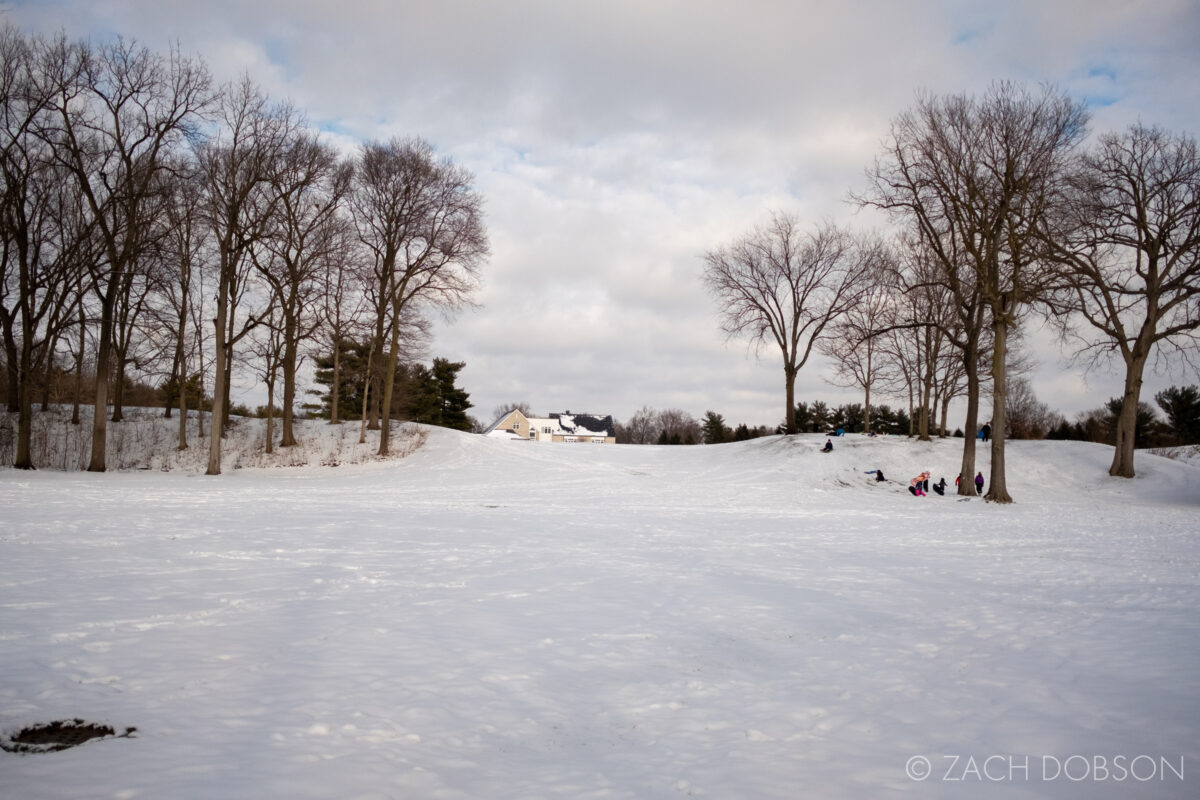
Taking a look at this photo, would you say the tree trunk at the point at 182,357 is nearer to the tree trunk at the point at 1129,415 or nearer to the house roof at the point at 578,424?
the tree trunk at the point at 1129,415

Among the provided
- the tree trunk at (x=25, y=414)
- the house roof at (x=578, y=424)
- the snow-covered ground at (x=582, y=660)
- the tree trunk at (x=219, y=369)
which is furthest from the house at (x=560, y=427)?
the snow-covered ground at (x=582, y=660)

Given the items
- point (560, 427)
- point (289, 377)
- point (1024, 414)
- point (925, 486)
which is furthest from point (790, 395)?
point (560, 427)

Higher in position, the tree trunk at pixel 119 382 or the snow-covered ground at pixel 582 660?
A: the tree trunk at pixel 119 382

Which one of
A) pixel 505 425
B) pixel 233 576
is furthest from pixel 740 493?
pixel 505 425

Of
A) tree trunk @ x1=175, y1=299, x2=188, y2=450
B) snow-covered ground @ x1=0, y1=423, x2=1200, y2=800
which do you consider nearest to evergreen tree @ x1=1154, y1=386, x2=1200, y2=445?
snow-covered ground @ x1=0, y1=423, x2=1200, y2=800

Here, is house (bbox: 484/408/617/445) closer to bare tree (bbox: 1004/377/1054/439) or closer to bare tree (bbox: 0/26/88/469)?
bare tree (bbox: 1004/377/1054/439)

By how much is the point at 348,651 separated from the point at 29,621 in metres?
2.75

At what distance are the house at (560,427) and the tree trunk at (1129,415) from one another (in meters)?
74.5

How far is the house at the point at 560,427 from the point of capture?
97438 millimetres

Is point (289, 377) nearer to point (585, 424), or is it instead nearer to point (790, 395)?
point (790, 395)

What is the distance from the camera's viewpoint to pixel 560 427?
3989 inches

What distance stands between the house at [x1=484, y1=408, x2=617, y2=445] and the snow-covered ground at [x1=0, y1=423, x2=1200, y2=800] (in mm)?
85141

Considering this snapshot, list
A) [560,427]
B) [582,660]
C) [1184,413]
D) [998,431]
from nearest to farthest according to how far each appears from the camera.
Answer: [582,660] → [998,431] → [1184,413] → [560,427]

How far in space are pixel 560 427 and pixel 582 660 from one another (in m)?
96.0
